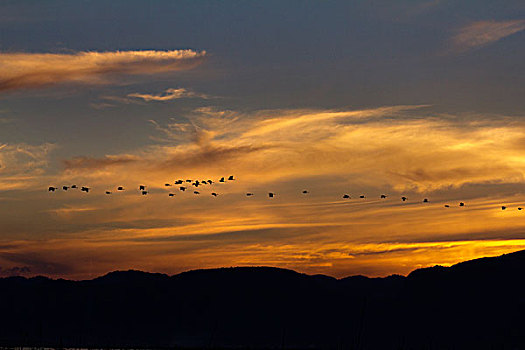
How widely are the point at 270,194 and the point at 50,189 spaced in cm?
3214

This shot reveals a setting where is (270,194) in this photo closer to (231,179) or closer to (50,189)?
(231,179)

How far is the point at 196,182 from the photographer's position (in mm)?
126625

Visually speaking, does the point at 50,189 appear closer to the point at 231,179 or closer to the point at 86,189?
the point at 86,189

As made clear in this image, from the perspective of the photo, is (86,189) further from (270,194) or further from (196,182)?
(270,194)

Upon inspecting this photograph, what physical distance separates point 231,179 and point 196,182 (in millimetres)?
5436

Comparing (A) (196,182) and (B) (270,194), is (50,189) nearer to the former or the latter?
(A) (196,182)

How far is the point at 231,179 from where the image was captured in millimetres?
129000

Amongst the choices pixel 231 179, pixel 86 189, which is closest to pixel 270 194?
pixel 231 179

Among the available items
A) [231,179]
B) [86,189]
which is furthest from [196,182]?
[86,189]

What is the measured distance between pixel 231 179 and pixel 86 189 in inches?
810

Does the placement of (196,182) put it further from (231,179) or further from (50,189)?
(50,189)

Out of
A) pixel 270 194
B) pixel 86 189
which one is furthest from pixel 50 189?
pixel 270 194

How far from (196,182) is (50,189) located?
858 inches

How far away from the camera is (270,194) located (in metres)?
127
